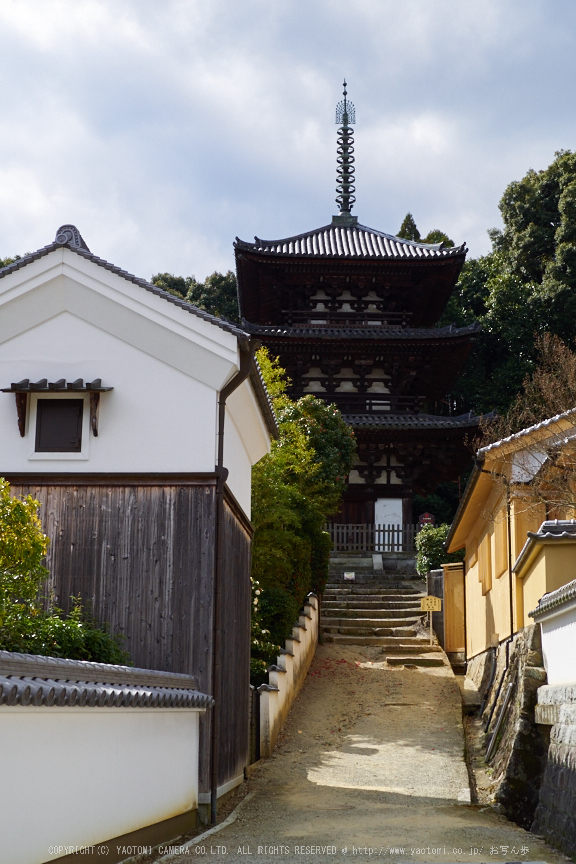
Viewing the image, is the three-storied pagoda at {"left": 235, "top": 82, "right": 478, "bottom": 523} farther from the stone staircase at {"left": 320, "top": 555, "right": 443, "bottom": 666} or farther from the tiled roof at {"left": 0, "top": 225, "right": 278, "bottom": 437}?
the tiled roof at {"left": 0, "top": 225, "right": 278, "bottom": 437}

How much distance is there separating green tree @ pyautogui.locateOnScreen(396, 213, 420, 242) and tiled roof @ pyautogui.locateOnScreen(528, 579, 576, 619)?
41014 millimetres

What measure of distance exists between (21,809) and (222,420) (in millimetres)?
5385

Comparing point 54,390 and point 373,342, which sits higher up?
point 373,342

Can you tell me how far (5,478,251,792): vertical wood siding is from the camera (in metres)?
9.70

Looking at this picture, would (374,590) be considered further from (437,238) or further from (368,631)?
(437,238)

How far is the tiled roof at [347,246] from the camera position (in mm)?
32250

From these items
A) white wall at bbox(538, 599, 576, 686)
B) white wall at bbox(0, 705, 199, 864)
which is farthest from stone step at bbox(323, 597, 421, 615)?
white wall at bbox(0, 705, 199, 864)

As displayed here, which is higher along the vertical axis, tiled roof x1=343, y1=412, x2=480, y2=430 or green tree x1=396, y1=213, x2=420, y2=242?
green tree x1=396, y1=213, x2=420, y2=242

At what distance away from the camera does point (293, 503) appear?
19.6 m

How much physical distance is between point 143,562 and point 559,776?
15.6ft

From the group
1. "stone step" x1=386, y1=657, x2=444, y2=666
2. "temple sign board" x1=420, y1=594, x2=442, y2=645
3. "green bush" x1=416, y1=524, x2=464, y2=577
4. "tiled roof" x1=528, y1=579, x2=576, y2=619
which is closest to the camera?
"tiled roof" x1=528, y1=579, x2=576, y2=619

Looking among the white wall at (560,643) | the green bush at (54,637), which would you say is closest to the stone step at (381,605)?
the white wall at (560,643)

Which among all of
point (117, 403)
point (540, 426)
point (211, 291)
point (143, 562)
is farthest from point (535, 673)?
point (211, 291)

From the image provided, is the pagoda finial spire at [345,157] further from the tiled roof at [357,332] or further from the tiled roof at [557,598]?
the tiled roof at [557,598]
